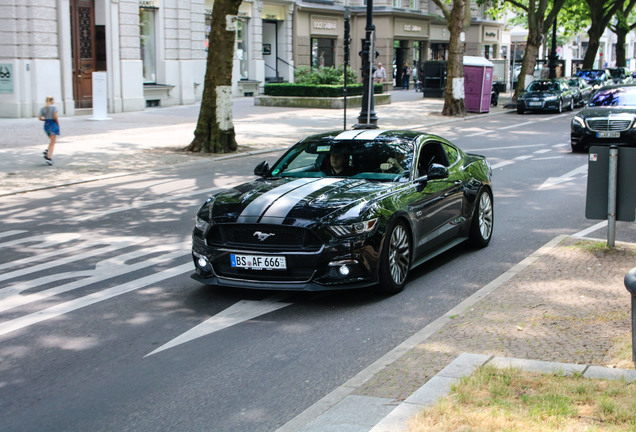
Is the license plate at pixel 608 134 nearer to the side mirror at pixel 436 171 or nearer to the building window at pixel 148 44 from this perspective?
the side mirror at pixel 436 171

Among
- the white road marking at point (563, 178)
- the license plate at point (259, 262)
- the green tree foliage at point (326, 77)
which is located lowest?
the white road marking at point (563, 178)

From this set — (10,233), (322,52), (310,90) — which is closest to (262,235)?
(10,233)

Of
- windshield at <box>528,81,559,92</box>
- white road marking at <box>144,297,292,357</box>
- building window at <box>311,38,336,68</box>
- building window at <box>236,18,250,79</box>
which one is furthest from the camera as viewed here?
building window at <box>311,38,336,68</box>

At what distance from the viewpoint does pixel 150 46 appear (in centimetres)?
3469

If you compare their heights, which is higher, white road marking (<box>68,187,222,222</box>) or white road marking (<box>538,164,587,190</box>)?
white road marking (<box>538,164,587,190</box>)

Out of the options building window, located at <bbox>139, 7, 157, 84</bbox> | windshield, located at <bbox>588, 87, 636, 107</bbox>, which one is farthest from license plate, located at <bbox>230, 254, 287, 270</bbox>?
building window, located at <bbox>139, 7, 157, 84</bbox>

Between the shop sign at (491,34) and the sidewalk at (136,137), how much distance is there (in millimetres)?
35434

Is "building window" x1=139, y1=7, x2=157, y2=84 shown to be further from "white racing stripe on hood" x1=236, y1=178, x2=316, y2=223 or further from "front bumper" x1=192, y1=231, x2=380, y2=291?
"front bumper" x1=192, y1=231, x2=380, y2=291

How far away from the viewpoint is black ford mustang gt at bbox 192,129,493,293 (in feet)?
23.7

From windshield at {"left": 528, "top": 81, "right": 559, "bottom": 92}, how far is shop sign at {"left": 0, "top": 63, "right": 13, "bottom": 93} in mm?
21404

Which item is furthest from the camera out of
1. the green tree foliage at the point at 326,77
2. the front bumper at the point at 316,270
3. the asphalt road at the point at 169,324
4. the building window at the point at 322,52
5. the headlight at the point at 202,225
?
the building window at the point at 322,52

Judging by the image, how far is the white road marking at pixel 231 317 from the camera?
21.6ft

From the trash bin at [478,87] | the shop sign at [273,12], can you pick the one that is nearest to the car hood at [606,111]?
the trash bin at [478,87]

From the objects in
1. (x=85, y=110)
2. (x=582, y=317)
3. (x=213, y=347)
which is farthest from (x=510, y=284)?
(x=85, y=110)
